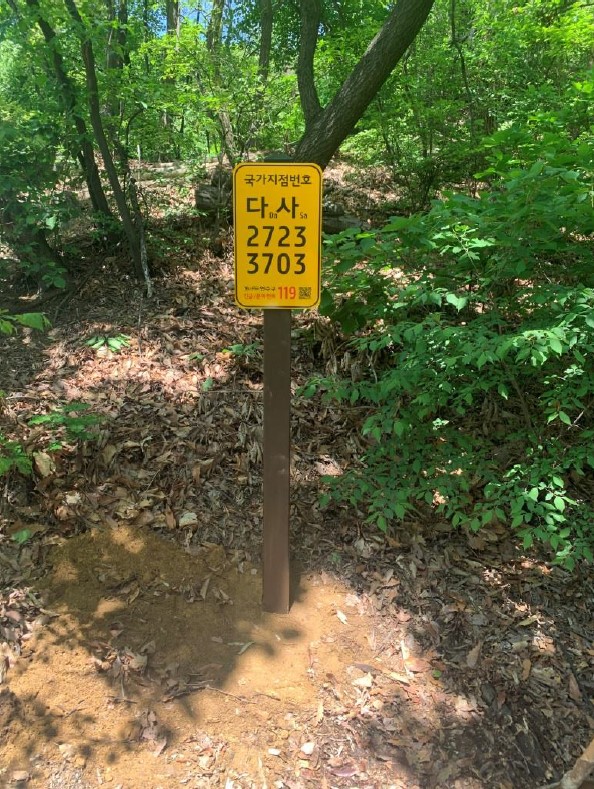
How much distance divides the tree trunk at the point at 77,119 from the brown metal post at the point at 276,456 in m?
3.65

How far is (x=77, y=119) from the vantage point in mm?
5172

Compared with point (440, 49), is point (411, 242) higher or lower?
lower

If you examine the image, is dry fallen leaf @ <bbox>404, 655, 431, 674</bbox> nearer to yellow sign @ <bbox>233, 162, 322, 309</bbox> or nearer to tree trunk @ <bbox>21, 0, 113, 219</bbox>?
yellow sign @ <bbox>233, 162, 322, 309</bbox>

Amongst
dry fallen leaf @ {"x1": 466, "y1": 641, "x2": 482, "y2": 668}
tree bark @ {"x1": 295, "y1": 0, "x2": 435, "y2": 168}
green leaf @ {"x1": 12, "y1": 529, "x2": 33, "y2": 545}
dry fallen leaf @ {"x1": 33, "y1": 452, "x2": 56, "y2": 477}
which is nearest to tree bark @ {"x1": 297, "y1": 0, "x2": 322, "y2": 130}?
tree bark @ {"x1": 295, "y1": 0, "x2": 435, "y2": 168}

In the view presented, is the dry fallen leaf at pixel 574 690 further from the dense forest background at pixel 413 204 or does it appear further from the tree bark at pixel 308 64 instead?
the tree bark at pixel 308 64

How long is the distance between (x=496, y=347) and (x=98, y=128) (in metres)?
4.35

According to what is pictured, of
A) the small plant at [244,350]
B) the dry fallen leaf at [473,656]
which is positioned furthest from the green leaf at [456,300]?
the small plant at [244,350]

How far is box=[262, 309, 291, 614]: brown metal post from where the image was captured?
258cm

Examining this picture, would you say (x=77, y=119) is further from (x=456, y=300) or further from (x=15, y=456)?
(x=456, y=300)

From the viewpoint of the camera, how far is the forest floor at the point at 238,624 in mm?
2381

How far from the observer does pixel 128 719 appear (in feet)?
7.98

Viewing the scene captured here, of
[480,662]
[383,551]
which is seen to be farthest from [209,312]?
[480,662]

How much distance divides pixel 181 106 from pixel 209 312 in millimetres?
2158

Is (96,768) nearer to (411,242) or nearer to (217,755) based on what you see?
(217,755)
